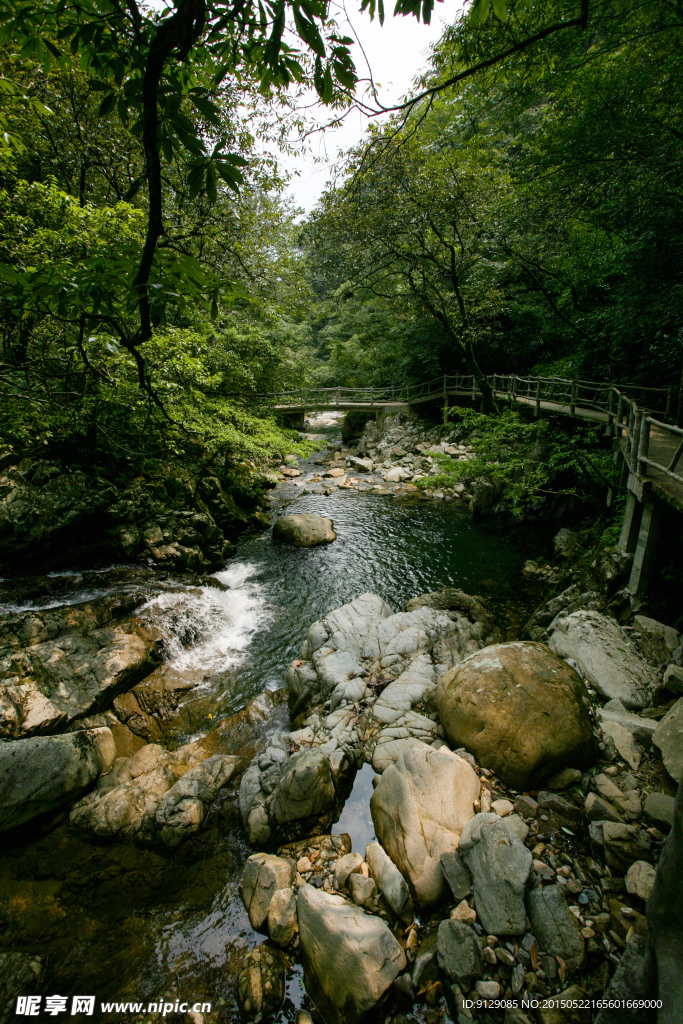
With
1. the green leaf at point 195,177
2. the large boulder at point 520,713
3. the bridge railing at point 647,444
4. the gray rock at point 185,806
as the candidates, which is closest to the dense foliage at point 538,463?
the bridge railing at point 647,444

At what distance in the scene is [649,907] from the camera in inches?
71.1

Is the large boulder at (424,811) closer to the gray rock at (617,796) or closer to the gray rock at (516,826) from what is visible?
the gray rock at (516,826)

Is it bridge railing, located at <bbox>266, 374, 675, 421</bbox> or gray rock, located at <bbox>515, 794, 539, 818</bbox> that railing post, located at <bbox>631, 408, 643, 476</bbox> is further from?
gray rock, located at <bbox>515, 794, 539, 818</bbox>

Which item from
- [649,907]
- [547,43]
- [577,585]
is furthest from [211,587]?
[547,43]

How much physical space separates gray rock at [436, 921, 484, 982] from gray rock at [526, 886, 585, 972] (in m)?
0.38

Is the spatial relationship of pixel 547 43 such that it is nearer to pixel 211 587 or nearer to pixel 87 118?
pixel 87 118

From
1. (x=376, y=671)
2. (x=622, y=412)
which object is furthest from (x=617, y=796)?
(x=622, y=412)

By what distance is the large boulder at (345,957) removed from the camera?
8.18 feet

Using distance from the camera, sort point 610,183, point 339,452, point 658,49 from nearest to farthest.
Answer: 1. point 658,49
2. point 610,183
3. point 339,452

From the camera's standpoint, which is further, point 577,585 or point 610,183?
point 610,183

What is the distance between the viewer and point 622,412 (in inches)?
320

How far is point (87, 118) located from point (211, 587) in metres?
8.69

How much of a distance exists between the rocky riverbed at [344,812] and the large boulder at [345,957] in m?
0.01

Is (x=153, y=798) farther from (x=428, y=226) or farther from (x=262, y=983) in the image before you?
(x=428, y=226)
